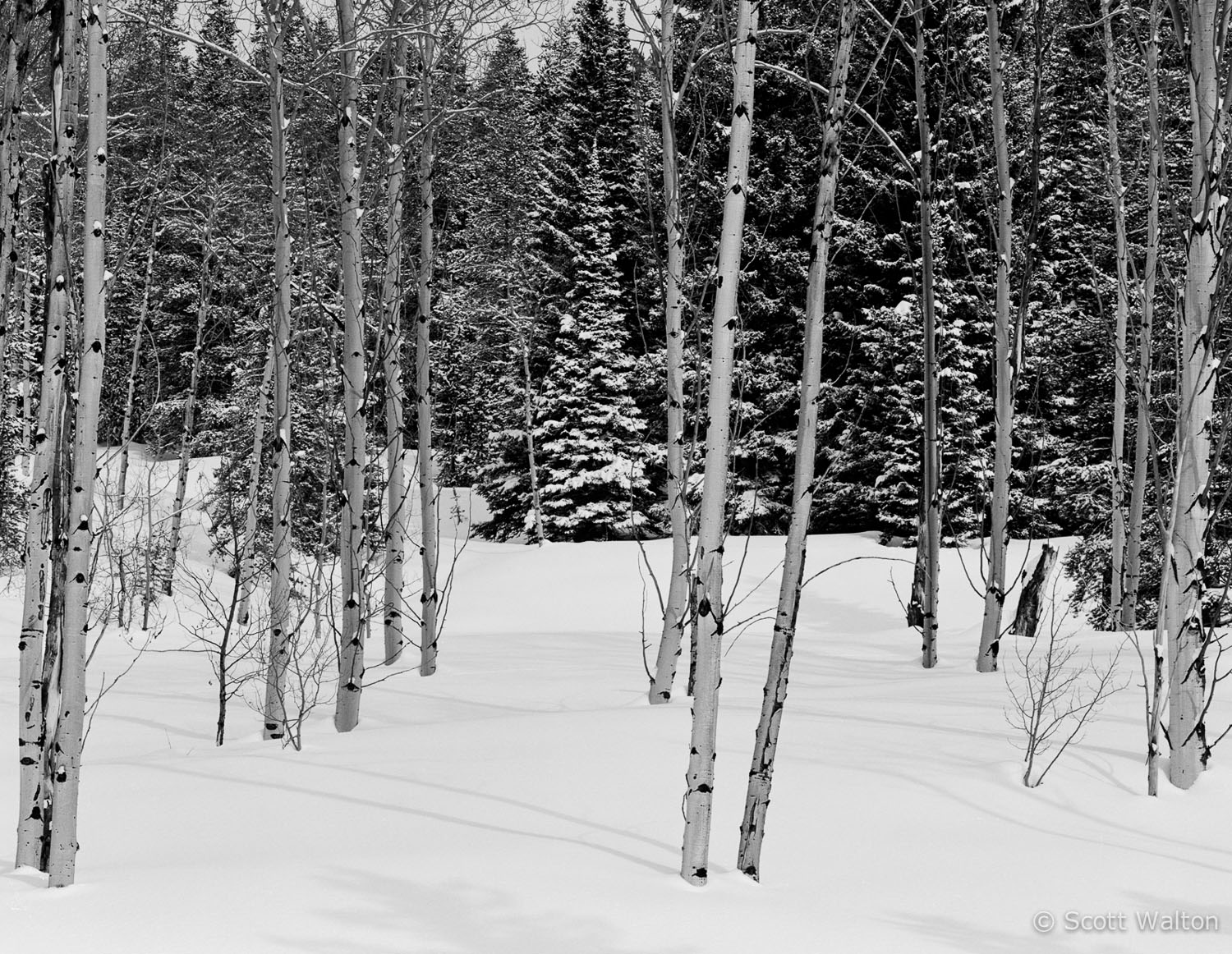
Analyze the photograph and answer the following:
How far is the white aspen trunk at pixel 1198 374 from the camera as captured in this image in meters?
5.10

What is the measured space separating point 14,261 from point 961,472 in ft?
53.8

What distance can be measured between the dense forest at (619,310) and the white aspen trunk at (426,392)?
0.06m

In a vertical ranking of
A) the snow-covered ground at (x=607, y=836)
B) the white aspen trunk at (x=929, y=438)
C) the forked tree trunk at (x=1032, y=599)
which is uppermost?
the white aspen trunk at (x=929, y=438)

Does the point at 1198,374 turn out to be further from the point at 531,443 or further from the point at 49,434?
the point at 531,443

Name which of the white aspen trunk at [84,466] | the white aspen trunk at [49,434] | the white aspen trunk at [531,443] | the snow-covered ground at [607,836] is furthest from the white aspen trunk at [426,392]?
the white aspen trunk at [531,443]

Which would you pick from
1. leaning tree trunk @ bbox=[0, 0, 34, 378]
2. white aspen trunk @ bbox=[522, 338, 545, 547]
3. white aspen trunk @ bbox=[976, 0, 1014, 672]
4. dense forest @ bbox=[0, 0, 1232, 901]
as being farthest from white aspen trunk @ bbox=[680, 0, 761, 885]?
white aspen trunk @ bbox=[522, 338, 545, 547]

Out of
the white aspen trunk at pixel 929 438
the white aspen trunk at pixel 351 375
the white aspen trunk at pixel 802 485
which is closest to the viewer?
the white aspen trunk at pixel 802 485

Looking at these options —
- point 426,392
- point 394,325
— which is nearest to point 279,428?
point 394,325

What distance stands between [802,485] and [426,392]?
671 centimetres

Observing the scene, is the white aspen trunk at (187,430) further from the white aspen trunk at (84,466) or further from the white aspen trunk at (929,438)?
the white aspen trunk at (84,466)

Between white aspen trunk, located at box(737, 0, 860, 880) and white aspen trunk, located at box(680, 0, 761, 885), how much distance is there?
0.21 m

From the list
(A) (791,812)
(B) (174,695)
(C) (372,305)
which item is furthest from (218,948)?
(C) (372,305)

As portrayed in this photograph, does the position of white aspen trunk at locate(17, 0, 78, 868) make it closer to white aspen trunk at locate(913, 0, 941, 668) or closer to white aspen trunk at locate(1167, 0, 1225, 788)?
white aspen trunk at locate(1167, 0, 1225, 788)

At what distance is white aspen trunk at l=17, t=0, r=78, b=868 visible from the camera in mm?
3615
